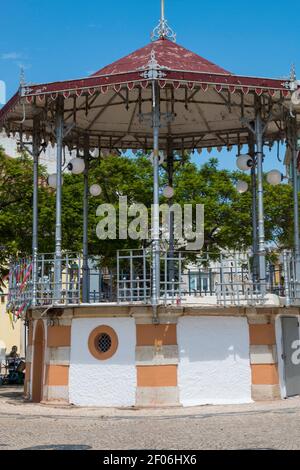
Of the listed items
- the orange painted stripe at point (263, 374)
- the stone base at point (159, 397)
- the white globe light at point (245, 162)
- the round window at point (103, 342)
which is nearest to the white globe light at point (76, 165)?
the white globe light at point (245, 162)

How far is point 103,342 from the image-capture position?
58.3ft

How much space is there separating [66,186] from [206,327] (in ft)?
60.1

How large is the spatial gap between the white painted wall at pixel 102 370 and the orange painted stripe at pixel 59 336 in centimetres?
14

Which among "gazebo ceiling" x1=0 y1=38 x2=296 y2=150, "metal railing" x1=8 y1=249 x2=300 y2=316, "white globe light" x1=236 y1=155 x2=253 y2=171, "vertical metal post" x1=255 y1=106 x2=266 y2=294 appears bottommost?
"metal railing" x1=8 y1=249 x2=300 y2=316

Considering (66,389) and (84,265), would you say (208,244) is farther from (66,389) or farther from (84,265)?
(66,389)

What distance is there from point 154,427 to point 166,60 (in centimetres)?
1011

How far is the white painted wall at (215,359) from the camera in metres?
17.3

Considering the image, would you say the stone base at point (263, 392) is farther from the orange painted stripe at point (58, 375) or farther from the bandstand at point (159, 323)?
the orange painted stripe at point (58, 375)

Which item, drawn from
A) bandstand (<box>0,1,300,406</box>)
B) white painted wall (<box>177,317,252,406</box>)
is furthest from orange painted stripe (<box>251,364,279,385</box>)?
white painted wall (<box>177,317,252,406</box>)

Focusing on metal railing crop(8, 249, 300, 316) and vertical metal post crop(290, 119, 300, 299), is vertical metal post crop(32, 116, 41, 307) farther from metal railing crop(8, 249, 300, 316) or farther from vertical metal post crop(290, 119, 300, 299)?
vertical metal post crop(290, 119, 300, 299)

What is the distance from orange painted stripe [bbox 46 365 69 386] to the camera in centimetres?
1797

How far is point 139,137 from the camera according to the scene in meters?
25.1

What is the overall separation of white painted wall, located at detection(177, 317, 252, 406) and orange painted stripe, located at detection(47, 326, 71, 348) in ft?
9.29

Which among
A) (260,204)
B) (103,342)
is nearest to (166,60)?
(260,204)
